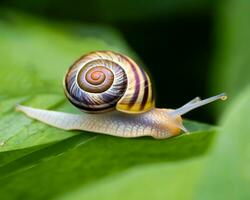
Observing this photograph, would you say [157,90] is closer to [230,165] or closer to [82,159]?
[82,159]

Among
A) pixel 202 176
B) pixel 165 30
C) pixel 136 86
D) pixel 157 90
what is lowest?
pixel 202 176

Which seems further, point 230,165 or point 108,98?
point 108,98

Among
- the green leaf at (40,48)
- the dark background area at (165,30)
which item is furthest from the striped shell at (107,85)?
the dark background area at (165,30)

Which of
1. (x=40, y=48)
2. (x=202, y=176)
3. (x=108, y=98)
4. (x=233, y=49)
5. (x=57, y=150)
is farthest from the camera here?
(x=233, y=49)

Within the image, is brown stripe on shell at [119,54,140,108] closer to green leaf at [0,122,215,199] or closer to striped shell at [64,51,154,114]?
striped shell at [64,51,154,114]

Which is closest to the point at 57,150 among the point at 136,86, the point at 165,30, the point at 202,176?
the point at 136,86

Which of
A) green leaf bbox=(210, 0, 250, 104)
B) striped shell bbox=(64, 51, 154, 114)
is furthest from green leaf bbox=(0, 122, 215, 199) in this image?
green leaf bbox=(210, 0, 250, 104)

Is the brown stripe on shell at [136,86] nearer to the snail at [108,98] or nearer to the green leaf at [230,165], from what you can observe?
the snail at [108,98]
